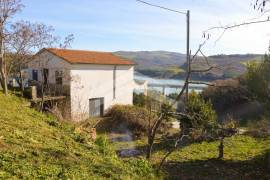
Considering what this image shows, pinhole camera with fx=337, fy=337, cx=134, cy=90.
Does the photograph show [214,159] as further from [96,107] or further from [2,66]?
[96,107]

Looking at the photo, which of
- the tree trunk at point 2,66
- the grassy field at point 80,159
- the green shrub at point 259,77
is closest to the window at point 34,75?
the tree trunk at point 2,66

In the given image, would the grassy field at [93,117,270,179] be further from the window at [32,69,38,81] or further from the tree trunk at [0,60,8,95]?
the window at [32,69,38,81]

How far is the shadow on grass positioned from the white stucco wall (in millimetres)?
10484

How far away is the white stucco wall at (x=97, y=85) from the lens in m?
26.6

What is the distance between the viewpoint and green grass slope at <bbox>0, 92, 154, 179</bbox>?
6.85m

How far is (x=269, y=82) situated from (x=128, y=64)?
51.2 feet

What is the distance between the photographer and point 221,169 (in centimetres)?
1425

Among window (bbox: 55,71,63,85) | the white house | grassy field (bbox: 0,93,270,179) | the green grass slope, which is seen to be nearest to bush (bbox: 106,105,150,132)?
the white house

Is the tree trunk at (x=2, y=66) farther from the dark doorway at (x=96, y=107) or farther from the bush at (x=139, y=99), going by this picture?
the bush at (x=139, y=99)

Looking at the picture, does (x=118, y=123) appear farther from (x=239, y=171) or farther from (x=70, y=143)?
(x=70, y=143)

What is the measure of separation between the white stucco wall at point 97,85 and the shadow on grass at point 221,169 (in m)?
10.5

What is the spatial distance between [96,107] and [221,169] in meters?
16.0

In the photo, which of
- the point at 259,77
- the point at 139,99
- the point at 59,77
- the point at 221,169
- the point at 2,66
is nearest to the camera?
the point at 221,169

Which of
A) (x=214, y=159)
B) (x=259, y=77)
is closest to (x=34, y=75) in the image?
(x=259, y=77)
